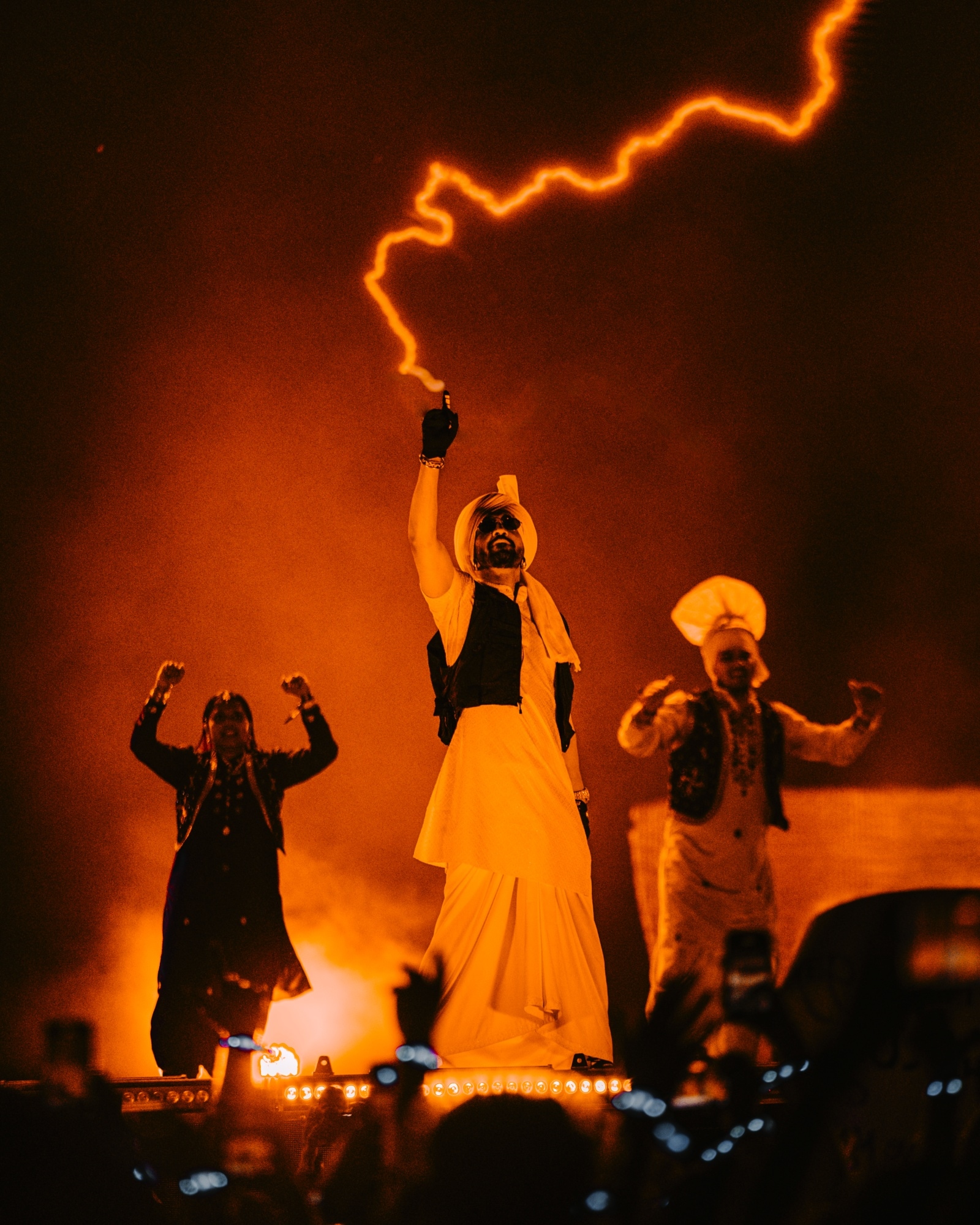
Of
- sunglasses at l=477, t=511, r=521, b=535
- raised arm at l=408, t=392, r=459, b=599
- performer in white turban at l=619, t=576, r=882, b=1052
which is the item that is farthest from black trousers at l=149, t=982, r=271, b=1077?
sunglasses at l=477, t=511, r=521, b=535

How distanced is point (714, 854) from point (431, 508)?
5.06 ft

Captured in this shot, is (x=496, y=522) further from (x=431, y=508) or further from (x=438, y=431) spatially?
(x=438, y=431)

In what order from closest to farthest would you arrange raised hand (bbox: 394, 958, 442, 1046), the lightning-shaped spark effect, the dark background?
raised hand (bbox: 394, 958, 442, 1046) → the dark background → the lightning-shaped spark effect

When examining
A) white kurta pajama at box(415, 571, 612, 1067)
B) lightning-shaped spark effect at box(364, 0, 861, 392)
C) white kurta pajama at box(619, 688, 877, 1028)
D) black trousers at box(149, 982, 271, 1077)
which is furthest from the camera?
lightning-shaped spark effect at box(364, 0, 861, 392)

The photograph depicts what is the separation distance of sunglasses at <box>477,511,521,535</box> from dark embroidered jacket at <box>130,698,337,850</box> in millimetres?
882

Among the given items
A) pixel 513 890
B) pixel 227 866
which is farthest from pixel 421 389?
pixel 513 890

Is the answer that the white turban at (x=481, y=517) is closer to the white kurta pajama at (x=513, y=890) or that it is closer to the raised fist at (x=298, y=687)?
the white kurta pajama at (x=513, y=890)

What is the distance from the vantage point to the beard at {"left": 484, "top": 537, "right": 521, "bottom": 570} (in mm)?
4418

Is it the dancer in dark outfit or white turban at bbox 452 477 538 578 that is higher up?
white turban at bbox 452 477 538 578

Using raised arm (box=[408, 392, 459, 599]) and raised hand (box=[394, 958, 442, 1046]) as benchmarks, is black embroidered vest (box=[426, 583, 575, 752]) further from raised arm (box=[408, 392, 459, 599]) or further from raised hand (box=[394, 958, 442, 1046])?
raised hand (box=[394, 958, 442, 1046])

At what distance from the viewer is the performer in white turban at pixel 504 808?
3873 millimetres

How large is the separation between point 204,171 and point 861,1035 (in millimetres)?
5244

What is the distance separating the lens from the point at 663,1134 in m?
1.54

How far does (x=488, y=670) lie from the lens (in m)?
4.24
